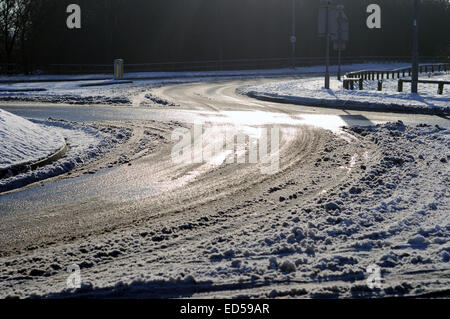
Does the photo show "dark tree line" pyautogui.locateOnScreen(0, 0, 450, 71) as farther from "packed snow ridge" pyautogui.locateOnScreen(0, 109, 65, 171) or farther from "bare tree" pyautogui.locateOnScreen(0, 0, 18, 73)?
"packed snow ridge" pyautogui.locateOnScreen(0, 109, 65, 171)

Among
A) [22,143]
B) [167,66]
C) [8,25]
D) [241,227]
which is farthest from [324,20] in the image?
[8,25]

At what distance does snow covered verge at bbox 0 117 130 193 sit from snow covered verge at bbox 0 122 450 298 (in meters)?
3.29

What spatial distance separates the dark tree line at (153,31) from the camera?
49438 mm

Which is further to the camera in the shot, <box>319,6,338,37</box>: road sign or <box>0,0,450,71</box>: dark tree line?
<box>0,0,450,71</box>: dark tree line

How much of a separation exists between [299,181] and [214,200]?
1.56m

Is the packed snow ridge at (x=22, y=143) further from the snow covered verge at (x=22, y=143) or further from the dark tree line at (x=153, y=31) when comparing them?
the dark tree line at (x=153, y=31)

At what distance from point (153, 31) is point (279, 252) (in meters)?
53.7

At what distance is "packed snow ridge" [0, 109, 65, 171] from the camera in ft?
30.8

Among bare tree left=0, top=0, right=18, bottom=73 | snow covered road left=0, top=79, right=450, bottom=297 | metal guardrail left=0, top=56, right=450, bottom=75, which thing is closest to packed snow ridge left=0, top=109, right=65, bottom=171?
snow covered road left=0, top=79, right=450, bottom=297

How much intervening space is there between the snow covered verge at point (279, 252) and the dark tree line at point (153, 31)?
44853mm

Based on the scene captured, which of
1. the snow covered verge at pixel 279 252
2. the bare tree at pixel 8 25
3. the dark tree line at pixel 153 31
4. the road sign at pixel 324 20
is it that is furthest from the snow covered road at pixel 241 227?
the dark tree line at pixel 153 31

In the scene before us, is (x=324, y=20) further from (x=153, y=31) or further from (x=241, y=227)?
(x=153, y=31)
